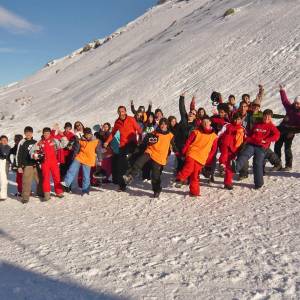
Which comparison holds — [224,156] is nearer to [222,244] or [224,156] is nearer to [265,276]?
[222,244]

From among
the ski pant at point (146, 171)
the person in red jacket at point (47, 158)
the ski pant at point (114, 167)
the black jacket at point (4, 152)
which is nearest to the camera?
the person in red jacket at point (47, 158)

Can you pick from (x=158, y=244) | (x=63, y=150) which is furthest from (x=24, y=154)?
(x=158, y=244)

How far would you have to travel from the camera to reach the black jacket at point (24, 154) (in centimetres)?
872

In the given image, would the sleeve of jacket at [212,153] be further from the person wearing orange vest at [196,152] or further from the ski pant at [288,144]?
the ski pant at [288,144]

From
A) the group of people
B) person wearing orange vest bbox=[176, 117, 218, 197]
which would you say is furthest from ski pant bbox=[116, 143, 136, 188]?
person wearing orange vest bbox=[176, 117, 218, 197]

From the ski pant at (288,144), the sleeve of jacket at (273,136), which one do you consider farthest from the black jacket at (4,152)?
the ski pant at (288,144)

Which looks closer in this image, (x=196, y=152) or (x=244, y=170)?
(x=196, y=152)

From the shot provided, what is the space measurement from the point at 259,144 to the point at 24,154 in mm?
5335

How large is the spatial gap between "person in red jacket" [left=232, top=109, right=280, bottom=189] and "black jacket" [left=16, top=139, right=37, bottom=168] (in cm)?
470

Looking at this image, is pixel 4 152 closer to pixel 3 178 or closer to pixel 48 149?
pixel 3 178

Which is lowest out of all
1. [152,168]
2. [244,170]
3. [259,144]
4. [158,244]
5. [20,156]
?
[158,244]

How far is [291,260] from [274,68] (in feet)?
57.9

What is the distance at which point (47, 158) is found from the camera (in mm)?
8805

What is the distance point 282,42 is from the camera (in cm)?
2314
